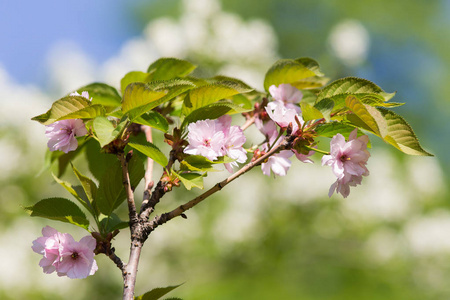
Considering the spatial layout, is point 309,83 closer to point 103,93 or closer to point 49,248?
point 103,93

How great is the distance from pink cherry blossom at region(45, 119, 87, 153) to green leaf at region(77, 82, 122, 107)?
0.76ft

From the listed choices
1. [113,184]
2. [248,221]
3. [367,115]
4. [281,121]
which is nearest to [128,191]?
[113,184]

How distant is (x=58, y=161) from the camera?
3.23 feet

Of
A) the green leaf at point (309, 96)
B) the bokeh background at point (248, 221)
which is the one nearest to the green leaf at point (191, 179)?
the green leaf at point (309, 96)

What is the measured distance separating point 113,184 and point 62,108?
15cm

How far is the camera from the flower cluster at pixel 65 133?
0.69m

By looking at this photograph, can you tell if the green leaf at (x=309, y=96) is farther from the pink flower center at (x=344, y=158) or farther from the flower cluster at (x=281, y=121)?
the pink flower center at (x=344, y=158)

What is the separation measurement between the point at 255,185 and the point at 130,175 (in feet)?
11.1

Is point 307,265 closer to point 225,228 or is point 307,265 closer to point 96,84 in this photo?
point 225,228

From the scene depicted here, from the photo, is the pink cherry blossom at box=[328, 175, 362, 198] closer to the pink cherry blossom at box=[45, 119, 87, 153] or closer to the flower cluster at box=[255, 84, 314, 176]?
the flower cluster at box=[255, 84, 314, 176]

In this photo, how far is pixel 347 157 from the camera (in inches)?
26.0

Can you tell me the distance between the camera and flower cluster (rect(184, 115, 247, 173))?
0.66 meters

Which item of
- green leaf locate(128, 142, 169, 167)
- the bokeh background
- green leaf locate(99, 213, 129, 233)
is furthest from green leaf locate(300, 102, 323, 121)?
the bokeh background

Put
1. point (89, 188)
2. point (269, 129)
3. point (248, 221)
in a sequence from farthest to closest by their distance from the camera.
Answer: point (248, 221), point (269, 129), point (89, 188)
